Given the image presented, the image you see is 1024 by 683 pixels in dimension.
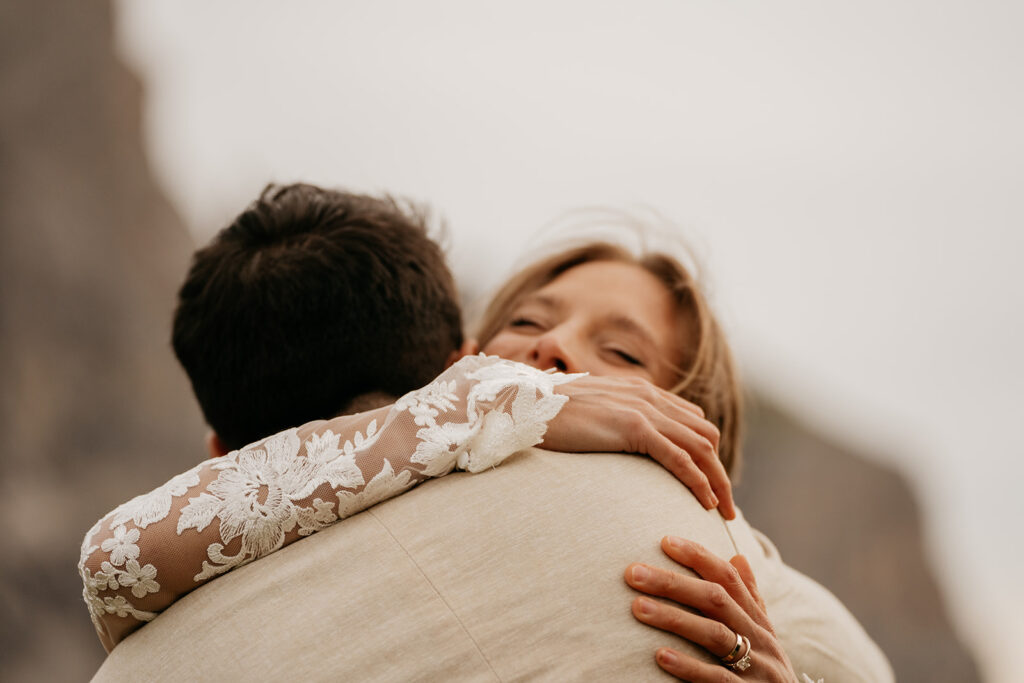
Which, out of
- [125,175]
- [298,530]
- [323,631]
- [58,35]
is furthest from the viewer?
[125,175]

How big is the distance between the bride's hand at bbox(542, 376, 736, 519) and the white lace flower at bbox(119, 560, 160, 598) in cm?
76

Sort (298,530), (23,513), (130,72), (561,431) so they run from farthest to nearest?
(130,72)
(23,513)
(561,431)
(298,530)

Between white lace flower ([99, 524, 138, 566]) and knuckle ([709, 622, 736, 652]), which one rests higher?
white lace flower ([99, 524, 138, 566])

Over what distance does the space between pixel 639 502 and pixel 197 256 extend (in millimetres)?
1365

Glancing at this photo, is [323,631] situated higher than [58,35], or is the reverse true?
[58,35]

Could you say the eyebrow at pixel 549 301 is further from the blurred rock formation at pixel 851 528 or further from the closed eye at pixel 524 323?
the blurred rock formation at pixel 851 528

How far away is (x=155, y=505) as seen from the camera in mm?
1464

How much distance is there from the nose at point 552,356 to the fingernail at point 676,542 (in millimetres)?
988

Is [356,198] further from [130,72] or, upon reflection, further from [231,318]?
[130,72]

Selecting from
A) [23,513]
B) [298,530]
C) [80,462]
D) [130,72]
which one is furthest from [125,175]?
[298,530]

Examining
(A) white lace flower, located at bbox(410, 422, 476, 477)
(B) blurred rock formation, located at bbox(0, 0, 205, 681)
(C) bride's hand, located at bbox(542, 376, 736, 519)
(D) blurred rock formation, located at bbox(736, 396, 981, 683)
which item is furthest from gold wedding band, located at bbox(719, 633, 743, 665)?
(D) blurred rock formation, located at bbox(736, 396, 981, 683)

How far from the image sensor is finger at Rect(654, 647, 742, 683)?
129 centimetres

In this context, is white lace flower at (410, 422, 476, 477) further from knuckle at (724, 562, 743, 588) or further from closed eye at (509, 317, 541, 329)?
closed eye at (509, 317, 541, 329)

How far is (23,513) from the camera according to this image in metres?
8.19
